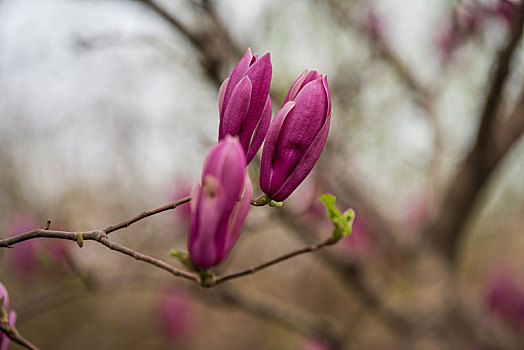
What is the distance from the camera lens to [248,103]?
1.91 feet

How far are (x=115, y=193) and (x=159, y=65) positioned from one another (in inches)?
50.8

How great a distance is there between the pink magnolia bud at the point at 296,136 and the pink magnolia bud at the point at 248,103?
0.9 inches

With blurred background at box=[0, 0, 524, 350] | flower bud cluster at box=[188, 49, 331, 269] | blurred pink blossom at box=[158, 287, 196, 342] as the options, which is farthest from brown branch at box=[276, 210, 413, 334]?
blurred pink blossom at box=[158, 287, 196, 342]

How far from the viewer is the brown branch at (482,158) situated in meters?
1.23

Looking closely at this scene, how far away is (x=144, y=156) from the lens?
397 cm

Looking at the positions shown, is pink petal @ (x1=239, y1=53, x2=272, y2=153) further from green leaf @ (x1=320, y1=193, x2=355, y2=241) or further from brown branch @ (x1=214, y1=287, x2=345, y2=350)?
brown branch @ (x1=214, y1=287, x2=345, y2=350)

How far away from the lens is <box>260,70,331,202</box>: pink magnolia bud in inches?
22.6

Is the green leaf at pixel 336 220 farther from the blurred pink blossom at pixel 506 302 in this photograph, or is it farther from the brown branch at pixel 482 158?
the blurred pink blossom at pixel 506 302

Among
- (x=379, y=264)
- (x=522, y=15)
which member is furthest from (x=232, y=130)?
(x=379, y=264)

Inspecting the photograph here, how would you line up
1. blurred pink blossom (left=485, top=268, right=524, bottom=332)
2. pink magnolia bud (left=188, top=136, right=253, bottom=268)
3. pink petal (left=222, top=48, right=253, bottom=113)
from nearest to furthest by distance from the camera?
pink magnolia bud (left=188, top=136, right=253, bottom=268) < pink petal (left=222, top=48, right=253, bottom=113) < blurred pink blossom (left=485, top=268, right=524, bottom=332)

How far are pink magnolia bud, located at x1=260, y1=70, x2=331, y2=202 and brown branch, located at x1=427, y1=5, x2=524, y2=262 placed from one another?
75cm

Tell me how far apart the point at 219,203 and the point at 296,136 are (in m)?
0.15

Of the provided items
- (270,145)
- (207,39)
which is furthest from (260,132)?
(207,39)

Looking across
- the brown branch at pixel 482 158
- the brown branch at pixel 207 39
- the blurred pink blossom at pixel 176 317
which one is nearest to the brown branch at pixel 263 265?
the brown branch at pixel 482 158
